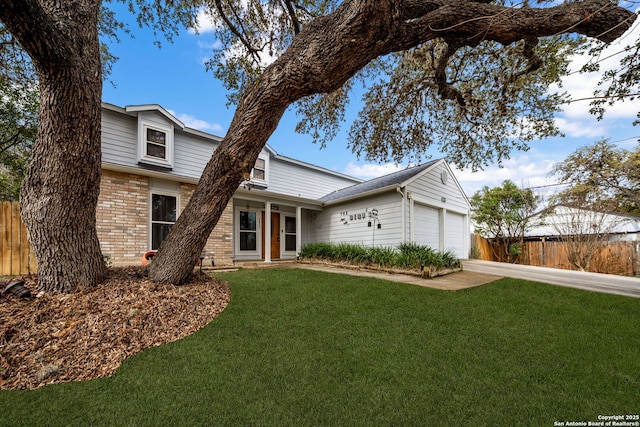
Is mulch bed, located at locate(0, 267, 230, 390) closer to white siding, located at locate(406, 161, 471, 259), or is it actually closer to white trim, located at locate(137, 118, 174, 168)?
white trim, located at locate(137, 118, 174, 168)

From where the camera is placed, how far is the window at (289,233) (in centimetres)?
1280

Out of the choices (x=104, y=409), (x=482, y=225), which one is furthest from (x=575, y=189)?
(x=104, y=409)

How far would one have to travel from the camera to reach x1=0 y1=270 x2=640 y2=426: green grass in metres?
2.07

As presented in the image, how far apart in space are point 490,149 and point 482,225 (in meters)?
7.30

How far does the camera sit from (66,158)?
11.7ft

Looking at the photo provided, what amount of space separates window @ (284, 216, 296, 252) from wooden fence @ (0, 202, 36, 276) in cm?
800

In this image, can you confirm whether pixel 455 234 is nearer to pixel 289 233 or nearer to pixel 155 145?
pixel 289 233

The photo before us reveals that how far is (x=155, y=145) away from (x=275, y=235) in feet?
18.3

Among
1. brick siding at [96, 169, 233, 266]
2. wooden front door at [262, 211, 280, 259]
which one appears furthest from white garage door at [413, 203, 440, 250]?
brick siding at [96, 169, 233, 266]

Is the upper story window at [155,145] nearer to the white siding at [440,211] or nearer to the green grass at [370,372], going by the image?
the green grass at [370,372]

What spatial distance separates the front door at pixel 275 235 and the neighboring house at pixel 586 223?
12.1m

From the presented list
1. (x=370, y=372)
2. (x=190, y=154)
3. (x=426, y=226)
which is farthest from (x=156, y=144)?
(x=370, y=372)

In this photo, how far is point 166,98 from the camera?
10.1m

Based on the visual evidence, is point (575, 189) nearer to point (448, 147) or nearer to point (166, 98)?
point (448, 147)
